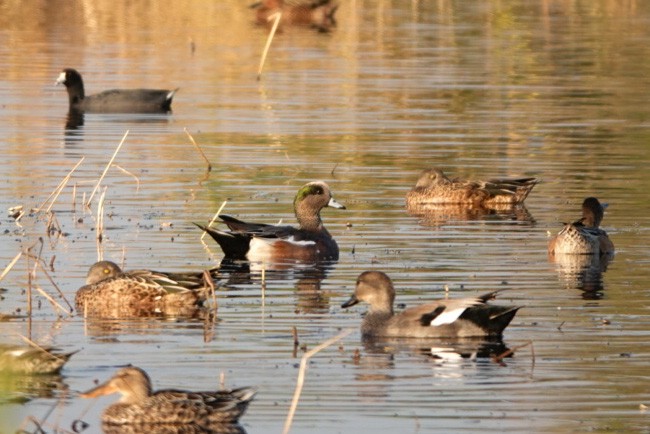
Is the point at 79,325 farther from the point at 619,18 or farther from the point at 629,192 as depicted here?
the point at 619,18

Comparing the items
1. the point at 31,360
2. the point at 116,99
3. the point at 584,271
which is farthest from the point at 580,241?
the point at 116,99

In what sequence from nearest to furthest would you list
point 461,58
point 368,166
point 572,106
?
point 368,166
point 572,106
point 461,58

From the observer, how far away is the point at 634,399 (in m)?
10.8

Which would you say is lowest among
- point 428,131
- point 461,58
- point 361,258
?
point 361,258

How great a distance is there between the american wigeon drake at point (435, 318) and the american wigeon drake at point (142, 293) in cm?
157

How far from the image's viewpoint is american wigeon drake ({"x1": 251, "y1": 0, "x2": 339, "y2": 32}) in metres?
56.3

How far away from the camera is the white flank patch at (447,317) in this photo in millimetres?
12578

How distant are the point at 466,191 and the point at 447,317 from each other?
8601 mm

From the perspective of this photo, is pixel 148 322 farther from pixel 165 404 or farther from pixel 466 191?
pixel 466 191

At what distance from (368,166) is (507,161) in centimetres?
197

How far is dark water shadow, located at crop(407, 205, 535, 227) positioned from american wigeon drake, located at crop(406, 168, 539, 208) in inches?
2.4

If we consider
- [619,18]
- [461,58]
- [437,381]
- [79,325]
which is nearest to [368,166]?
[79,325]

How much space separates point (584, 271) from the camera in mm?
16141

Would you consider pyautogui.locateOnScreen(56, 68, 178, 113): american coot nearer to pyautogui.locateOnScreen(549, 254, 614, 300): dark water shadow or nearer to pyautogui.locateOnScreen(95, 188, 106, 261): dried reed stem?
pyautogui.locateOnScreen(95, 188, 106, 261): dried reed stem
